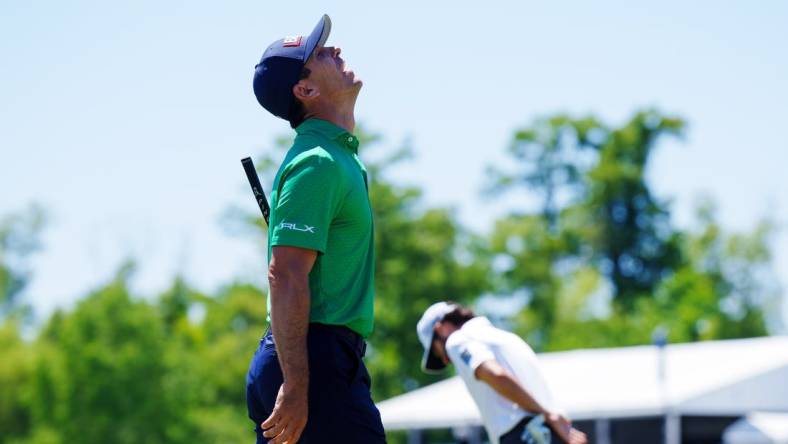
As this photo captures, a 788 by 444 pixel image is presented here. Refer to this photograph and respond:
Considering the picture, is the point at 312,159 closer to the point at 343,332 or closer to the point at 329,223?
the point at 329,223

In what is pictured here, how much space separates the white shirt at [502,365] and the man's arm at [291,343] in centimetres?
237

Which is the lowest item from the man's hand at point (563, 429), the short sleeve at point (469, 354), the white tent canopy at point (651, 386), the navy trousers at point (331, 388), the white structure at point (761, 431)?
the white structure at point (761, 431)

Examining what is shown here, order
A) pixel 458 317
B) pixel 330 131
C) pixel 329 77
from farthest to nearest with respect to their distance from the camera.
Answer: pixel 458 317 < pixel 329 77 < pixel 330 131

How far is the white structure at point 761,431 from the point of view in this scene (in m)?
13.4

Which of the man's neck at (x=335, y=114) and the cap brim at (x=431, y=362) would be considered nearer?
the man's neck at (x=335, y=114)

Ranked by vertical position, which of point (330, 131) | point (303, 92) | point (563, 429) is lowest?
point (563, 429)

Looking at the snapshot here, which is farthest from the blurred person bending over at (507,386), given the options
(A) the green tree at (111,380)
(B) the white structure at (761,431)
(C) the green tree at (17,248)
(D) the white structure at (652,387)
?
(C) the green tree at (17,248)

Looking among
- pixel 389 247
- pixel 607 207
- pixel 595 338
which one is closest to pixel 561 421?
pixel 389 247

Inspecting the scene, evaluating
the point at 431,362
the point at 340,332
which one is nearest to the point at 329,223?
the point at 340,332

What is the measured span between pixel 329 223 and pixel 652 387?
1341cm

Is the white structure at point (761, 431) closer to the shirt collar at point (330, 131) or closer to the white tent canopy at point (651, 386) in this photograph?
the white tent canopy at point (651, 386)

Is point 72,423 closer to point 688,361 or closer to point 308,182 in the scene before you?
point 688,361

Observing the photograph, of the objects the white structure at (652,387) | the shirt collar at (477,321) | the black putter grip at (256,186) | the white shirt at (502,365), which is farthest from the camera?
the white structure at (652,387)

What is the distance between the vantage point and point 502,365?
560cm
